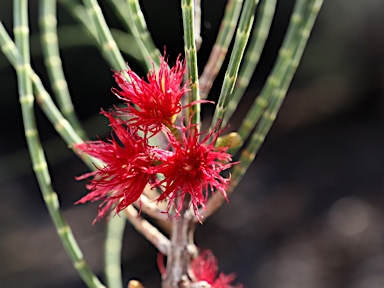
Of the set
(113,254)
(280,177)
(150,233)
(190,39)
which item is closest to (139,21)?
(190,39)

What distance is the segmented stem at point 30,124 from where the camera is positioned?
39cm

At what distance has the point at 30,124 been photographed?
40 centimetres

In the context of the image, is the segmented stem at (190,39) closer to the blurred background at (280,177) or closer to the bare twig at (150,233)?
the bare twig at (150,233)

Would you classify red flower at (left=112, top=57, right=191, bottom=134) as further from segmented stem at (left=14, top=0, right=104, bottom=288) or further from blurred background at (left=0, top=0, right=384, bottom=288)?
blurred background at (left=0, top=0, right=384, bottom=288)

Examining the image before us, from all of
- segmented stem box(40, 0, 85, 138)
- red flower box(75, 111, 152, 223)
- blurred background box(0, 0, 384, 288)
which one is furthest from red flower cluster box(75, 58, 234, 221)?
blurred background box(0, 0, 384, 288)

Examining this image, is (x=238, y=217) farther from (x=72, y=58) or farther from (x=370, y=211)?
(x=72, y=58)

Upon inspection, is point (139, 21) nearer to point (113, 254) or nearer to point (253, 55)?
point (253, 55)

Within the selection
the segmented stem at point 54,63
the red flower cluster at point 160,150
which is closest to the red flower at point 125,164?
the red flower cluster at point 160,150

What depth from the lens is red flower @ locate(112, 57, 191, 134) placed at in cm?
33

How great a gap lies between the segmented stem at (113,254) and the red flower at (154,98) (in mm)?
223

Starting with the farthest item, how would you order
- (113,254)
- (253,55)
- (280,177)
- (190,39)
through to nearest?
(280,177), (113,254), (253,55), (190,39)

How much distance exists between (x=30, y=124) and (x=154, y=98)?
4.3 inches

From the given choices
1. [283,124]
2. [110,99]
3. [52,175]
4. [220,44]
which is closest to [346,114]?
[283,124]

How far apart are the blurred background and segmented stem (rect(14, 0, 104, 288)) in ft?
2.63
